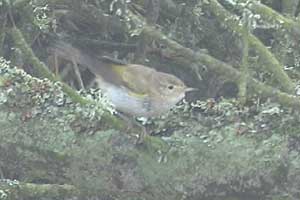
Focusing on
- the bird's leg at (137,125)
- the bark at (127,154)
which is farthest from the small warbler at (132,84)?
the bark at (127,154)

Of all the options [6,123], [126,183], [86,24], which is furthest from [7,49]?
[126,183]

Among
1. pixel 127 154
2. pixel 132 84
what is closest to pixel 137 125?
pixel 127 154

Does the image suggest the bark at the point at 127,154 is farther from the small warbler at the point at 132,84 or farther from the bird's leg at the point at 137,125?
the small warbler at the point at 132,84

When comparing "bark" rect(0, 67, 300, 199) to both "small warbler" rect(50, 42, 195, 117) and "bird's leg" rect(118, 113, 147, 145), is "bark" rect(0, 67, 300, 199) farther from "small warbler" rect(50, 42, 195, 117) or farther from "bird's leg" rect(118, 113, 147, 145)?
"small warbler" rect(50, 42, 195, 117)

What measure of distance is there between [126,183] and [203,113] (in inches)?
11.2

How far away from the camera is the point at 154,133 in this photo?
2.01 meters

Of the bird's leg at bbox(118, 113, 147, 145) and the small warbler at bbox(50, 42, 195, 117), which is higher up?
the small warbler at bbox(50, 42, 195, 117)

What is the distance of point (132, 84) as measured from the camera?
6.96 ft

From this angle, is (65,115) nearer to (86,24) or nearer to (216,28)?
(86,24)

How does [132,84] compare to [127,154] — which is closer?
[127,154]

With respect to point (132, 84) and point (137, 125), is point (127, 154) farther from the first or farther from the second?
point (132, 84)

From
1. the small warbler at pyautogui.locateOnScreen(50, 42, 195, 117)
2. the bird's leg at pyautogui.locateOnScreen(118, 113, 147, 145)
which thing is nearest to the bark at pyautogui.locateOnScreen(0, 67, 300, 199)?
the bird's leg at pyautogui.locateOnScreen(118, 113, 147, 145)

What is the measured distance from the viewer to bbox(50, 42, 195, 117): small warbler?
2.03 metres

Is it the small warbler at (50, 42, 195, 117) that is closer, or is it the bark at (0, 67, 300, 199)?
the bark at (0, 67, 300, 199)
